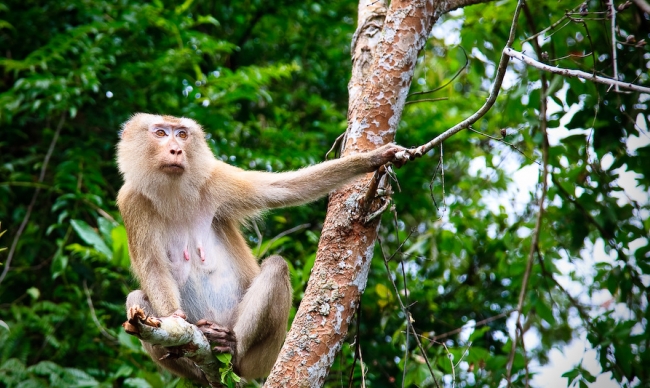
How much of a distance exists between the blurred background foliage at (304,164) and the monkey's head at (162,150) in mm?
1160

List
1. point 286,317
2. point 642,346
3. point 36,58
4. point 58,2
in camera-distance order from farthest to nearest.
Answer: point 58,2, point 36,58, point 642,346, point 286,317

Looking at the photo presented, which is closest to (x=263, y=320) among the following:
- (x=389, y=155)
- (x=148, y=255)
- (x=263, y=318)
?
(x=263, y=318)

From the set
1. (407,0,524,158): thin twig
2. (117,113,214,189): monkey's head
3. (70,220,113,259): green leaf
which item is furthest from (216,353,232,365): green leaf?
(70,220,113,259): green leaf

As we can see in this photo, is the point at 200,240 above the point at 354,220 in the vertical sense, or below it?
below

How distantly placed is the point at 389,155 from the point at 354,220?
1.45 feet

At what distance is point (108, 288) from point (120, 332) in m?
1.68

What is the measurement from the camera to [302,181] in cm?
475

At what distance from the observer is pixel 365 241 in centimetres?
416

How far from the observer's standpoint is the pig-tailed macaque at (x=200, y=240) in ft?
16.2

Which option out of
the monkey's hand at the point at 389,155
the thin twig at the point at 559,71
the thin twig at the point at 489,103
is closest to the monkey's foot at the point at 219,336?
the monkey's hand at the point at 389,155

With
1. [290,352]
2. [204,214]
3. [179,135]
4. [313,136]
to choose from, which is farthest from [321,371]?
[313,136]

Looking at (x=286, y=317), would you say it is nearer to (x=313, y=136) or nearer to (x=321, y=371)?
(x=321, y=371)

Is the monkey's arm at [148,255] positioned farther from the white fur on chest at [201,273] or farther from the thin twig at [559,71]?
the thin twig at [559,71]

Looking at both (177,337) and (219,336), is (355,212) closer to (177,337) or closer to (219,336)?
(177,337)
